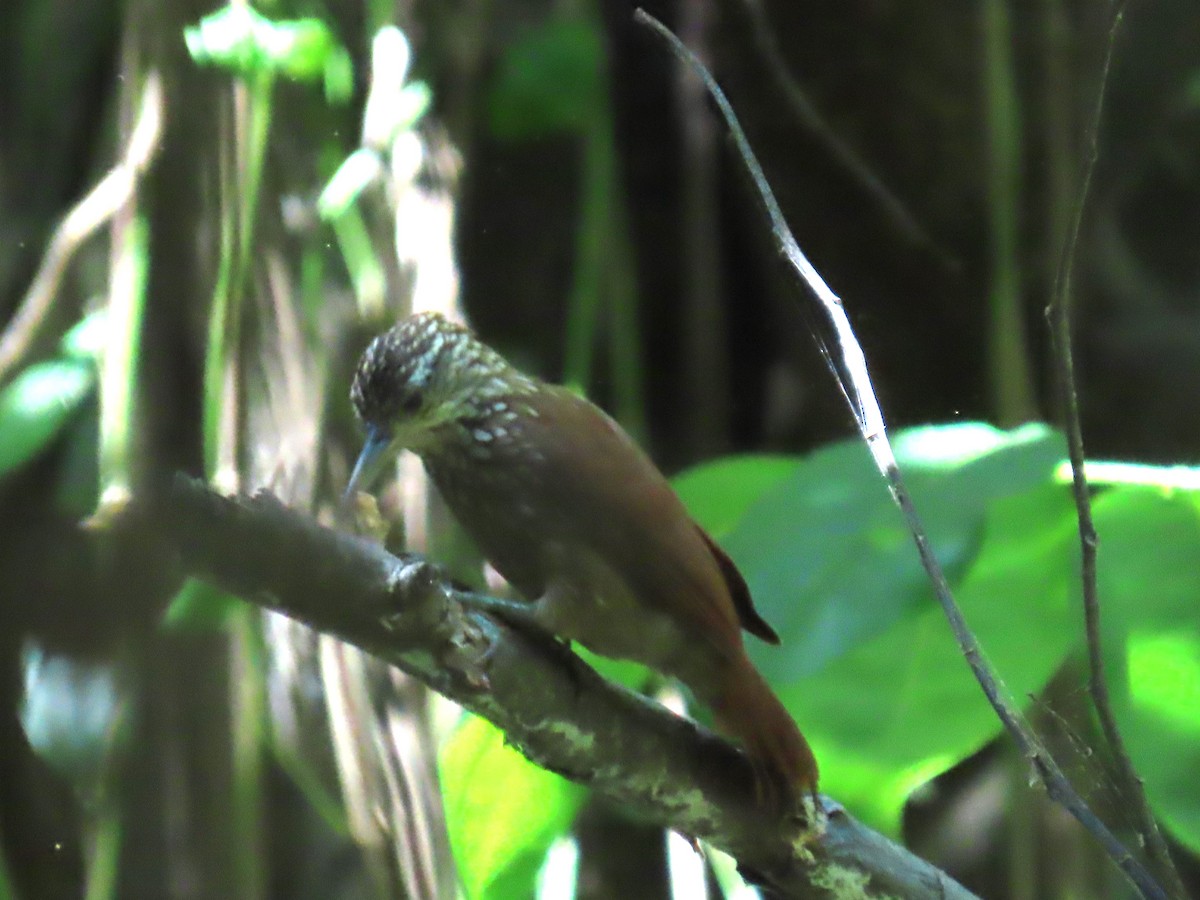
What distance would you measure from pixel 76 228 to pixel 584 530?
23 cm

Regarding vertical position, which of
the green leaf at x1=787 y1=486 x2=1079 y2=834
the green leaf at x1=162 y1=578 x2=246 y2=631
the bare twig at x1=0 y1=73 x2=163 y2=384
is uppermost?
the bare twig at x1=0 y1=73 x2=163 y2=384

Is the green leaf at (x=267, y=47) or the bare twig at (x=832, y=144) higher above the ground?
the green leaf at (x=267, y=47)

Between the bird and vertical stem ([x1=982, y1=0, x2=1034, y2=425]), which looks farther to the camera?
vertical stem ([x1=982, y1=0, x2=1034, y2=425])

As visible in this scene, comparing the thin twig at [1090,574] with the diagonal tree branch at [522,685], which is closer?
the diagonal tree branch at [522,685]

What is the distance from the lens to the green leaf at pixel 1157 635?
26.0 inches

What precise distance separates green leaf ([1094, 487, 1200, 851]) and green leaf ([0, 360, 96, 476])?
0.48m

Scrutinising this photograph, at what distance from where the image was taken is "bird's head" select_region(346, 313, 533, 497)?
0.62 m

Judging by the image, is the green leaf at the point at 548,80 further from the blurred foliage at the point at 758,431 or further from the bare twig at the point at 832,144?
the bare twig at the point at 832,144

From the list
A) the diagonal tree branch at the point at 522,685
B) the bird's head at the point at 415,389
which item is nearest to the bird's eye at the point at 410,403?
the bird's head at the point at 415,389

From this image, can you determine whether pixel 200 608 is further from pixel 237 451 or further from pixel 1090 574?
pixel 1090 574

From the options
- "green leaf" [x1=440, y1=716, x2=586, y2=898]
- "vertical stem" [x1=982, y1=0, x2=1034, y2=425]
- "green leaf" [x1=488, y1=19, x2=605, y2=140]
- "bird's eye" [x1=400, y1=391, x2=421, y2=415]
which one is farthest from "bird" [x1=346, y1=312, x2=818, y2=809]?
"green leaf" [x1=488, y1=19, x2=605, y2=140]

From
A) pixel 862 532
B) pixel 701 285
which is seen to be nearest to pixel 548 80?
pixel 701 285

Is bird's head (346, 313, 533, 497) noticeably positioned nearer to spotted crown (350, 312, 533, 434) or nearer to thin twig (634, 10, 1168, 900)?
spotted crown (350, 312, 533, 434)

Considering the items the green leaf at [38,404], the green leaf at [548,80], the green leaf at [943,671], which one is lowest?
the green leaf at [943,671]
